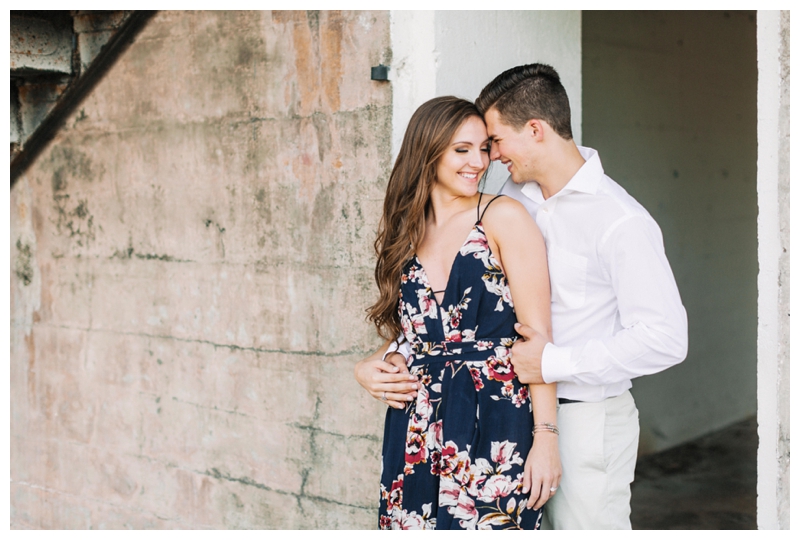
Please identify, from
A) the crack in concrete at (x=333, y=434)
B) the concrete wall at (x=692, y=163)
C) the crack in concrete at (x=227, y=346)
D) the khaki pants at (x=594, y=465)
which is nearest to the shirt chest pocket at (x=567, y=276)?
the khaki pants at (x=594, y=465)

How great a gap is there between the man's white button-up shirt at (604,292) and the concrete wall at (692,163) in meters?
2.54

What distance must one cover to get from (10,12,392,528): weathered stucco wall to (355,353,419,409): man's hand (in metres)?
0.61

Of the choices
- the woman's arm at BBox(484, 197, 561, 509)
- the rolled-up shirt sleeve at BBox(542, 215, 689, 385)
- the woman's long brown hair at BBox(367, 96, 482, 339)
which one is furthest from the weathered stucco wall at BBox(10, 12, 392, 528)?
the rolled-up shirt sleeve at BBox(542, 215, 689, 385)

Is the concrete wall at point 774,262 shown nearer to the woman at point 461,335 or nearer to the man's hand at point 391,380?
the woman at point 461,335

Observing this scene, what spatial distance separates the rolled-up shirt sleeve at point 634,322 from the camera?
1.92m

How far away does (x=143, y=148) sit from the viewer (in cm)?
356

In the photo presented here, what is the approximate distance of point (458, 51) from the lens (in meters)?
2.69

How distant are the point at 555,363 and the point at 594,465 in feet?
1.13

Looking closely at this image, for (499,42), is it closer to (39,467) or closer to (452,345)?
(452,345)

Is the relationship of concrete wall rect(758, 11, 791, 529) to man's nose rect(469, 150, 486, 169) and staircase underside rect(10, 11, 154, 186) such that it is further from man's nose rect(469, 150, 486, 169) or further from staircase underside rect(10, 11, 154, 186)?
staircase underside rect(10, 11, 154, 186)

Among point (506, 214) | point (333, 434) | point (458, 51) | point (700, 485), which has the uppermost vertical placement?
point (458, 51)

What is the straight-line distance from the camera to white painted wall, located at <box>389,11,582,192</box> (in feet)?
8.69

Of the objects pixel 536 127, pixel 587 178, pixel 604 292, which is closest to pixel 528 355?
pixel 604 292

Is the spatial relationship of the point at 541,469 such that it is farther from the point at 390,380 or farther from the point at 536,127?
the point at 536,127
